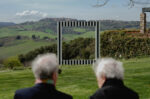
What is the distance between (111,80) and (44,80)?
2.42 ft

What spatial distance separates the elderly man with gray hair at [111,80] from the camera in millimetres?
3512

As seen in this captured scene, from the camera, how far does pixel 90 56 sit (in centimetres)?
1986

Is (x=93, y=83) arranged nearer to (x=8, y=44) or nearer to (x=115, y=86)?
(x=115, y=86)

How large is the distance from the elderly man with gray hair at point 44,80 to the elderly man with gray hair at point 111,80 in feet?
1.60

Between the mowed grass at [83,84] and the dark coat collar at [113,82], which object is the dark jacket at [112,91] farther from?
the mowed grass at [83,84]

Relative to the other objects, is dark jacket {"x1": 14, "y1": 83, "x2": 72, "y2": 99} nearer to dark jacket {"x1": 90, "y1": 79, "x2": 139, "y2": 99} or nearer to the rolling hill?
dark jacket {"x1": 90, "y1": 79, "x2": 139, "y2": 99}

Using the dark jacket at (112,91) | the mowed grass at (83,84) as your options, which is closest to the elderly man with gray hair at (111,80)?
the dark jacket at (112,91)

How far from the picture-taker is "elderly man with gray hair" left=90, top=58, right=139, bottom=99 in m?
3.51

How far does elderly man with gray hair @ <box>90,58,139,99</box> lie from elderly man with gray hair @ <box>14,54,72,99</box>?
0.49m

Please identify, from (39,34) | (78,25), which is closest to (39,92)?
(78,25)

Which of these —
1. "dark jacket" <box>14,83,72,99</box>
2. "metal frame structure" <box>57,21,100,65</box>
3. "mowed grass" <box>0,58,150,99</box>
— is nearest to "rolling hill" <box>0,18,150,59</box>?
"metal frame structure" <box>57,21,100,65</box>

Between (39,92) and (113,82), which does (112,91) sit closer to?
(113,82)

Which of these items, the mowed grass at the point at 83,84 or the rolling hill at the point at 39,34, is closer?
the mowed grass at the point at 83,84

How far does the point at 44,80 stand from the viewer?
3340mm
